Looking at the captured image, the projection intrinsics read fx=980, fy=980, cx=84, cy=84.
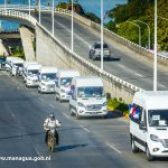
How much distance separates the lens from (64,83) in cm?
6181

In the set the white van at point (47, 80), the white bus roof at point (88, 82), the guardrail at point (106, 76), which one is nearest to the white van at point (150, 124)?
the white bus roof at point (88, 82)

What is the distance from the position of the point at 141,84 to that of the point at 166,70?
1490cm

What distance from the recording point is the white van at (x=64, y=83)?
2375 inches

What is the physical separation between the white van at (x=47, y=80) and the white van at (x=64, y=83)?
6.55m

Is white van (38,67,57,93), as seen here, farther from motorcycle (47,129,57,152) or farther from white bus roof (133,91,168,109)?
white bus roof (133,91,168,109)

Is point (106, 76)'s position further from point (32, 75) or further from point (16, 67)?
point (16, 67)

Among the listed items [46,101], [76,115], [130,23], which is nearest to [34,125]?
[76,115]

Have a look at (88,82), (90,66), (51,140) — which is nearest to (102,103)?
(88,82)

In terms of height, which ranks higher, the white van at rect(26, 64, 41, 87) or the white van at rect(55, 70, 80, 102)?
the white van at rect(55, 70, 80, 102)

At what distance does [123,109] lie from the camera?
50.4 meters

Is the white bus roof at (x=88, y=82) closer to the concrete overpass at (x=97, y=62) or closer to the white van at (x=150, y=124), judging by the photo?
the concrete overpass at (x=97, y=62)

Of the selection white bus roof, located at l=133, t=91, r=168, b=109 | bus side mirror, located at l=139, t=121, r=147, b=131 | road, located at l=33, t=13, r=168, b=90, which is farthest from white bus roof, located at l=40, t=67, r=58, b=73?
bus side mirror, located at l=139, t=121, r=147, b=131

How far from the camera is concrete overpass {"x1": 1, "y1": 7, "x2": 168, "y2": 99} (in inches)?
2564

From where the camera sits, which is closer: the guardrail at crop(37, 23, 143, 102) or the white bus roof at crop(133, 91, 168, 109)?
the white bus roof at crop(133, 91, 168, 109)
